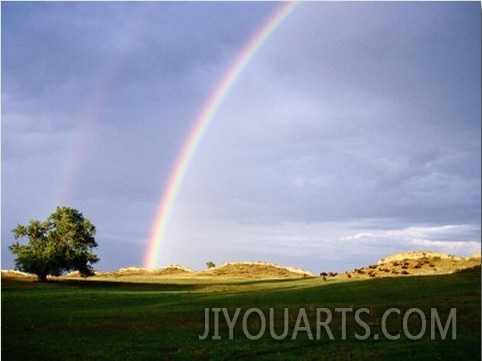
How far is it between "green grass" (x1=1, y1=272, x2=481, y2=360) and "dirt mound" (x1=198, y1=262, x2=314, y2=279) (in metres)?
65.8

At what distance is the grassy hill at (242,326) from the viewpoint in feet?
92.5

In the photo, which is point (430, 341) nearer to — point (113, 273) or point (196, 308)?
point (196, 308)

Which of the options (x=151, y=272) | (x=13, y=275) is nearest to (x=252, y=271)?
(x=151, y=272)

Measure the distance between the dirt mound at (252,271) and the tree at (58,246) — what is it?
37574 millimetres

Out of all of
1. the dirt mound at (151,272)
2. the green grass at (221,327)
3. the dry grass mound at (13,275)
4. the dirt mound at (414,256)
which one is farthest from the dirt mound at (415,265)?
the dry grass mound at (13,275)

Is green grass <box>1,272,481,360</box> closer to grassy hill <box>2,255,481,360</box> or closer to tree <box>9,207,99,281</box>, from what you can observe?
→ grassy hill <box>2,255,481,360</box>

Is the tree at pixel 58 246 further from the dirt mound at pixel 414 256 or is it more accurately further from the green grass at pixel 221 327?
the dirt mound at pixel 414 256

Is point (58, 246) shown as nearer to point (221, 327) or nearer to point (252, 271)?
point (252, 271)

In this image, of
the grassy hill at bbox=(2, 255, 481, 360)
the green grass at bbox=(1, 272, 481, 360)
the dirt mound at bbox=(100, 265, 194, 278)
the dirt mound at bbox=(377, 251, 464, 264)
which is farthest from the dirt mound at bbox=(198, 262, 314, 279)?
the green grass at bbox=(1, 272, 481, 360)

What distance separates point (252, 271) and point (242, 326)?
334 ft

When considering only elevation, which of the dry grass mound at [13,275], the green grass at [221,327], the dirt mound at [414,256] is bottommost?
the green grass at [221,327]

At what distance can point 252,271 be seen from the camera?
139 meters

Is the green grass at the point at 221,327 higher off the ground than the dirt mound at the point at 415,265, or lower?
lower

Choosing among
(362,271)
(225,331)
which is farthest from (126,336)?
(362,271)
